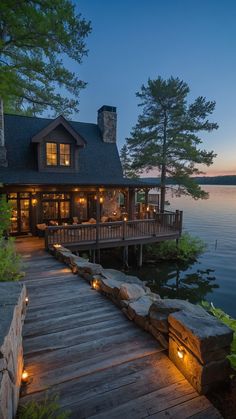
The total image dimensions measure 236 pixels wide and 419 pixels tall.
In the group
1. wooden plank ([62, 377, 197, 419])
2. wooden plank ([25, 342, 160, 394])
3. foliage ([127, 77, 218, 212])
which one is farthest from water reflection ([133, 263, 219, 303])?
wooden plank ([62, 377, 197, 419])

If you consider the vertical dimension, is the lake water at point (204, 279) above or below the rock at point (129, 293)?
below

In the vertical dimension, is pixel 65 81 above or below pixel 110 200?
above

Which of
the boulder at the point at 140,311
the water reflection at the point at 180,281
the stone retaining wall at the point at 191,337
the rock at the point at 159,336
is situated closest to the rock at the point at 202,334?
the stone retaining wall at the point at 191,337

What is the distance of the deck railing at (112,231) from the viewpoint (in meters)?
10.5

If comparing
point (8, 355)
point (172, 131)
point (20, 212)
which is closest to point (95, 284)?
point (8, 355)

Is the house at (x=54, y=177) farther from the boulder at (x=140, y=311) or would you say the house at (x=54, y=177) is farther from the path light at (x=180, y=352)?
the path light at (x=180, y=352)

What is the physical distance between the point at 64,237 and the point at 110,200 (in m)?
5.66

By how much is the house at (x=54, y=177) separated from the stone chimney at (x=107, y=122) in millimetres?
1782

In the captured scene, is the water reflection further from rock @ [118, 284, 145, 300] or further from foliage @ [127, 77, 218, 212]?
rock @ [118, 284, 145, 300]

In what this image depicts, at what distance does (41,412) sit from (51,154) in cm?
1299

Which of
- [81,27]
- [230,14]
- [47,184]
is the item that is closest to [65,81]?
[81,27]

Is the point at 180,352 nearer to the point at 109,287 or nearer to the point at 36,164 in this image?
the point at 109,287

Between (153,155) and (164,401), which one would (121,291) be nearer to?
(164,401)

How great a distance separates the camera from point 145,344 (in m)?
3.47
